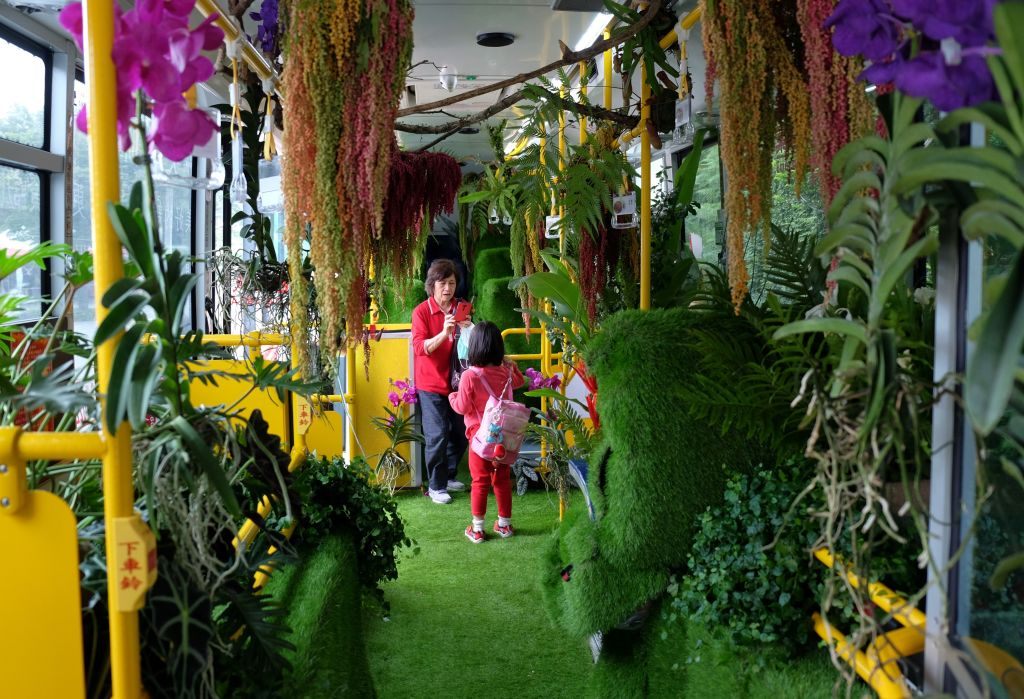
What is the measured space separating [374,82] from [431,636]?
2468 millimetres

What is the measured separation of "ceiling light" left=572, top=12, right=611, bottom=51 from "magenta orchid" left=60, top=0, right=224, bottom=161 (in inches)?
144

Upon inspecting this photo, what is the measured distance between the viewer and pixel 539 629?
327 cm

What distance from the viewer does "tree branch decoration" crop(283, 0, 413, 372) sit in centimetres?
132

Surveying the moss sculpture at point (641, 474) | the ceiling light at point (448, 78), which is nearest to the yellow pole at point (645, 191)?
the moss sculpture at point (641, 474)

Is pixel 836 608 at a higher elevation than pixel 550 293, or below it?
below

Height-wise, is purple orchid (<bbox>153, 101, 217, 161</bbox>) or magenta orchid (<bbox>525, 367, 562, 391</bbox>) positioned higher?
purple orchid (<bbox>153, 101, 217, 161</bbox>)

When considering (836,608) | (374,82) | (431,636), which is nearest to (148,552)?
(374,82)

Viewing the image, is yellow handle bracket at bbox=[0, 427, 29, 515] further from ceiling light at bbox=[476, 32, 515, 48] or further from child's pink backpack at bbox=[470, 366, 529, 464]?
ceiling light at bbox=[476, 32, 515, 48]

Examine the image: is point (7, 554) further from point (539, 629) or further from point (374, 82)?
point (539, 629)

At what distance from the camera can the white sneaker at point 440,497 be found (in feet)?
16.7

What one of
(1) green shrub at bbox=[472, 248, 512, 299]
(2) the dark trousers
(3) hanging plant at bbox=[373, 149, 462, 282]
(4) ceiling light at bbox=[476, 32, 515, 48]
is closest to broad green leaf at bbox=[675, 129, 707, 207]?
(3) hanging plant at bbox=[373, 149, 462, 282]

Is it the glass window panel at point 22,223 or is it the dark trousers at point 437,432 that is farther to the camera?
the dark trousers at point 437,432

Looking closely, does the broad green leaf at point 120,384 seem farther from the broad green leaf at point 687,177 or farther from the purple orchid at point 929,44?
the broad green leaf at point 687,177

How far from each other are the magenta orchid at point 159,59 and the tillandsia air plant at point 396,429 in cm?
403
